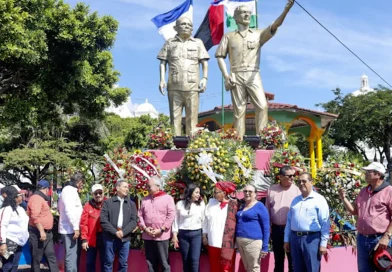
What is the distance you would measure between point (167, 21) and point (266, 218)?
847 centimetres

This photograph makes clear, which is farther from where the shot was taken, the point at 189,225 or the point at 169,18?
the point at 169,18

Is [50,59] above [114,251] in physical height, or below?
above

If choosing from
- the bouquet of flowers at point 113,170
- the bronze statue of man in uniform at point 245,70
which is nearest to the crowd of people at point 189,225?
the bouquet of flowers at point 113,170

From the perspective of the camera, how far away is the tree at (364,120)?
29.6m

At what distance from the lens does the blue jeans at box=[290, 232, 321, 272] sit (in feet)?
18.5

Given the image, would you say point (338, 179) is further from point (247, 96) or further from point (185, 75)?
point (185, 75)

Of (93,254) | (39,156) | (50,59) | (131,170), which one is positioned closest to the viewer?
(93,254)

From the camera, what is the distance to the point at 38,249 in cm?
712

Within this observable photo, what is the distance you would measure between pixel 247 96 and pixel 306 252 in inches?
209

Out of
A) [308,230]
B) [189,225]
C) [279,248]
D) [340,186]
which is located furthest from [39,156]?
[308,230]

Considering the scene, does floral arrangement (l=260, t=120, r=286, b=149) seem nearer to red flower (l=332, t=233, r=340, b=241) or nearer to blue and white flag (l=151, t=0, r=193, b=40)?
red flower (l=332, t=233, r=340, b=241)

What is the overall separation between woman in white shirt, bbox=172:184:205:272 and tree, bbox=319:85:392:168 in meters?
24.9

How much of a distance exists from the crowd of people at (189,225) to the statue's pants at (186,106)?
359 cm

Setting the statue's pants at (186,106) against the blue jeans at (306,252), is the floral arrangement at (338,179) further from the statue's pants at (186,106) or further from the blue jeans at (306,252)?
the statue's pants at (186,106)
